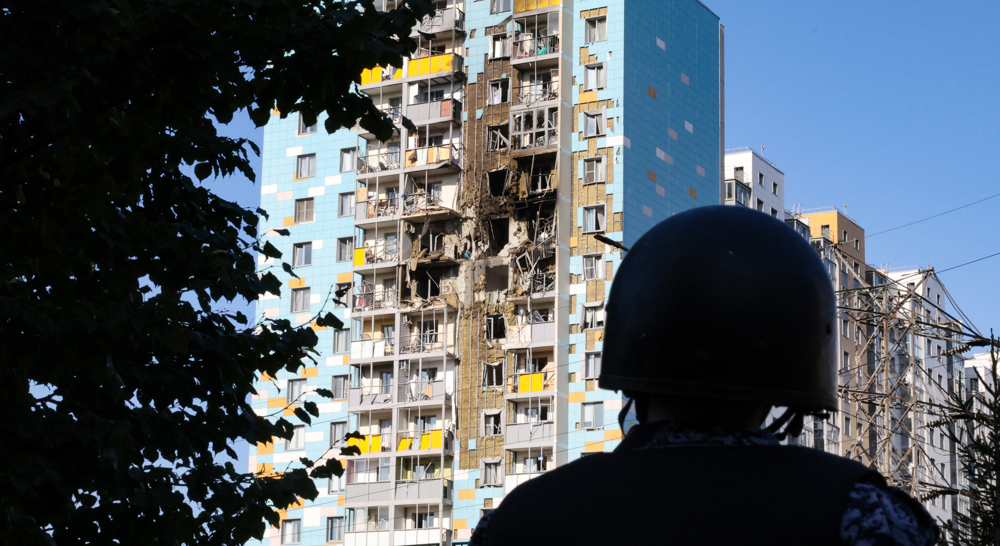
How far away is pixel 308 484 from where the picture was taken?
1045cm

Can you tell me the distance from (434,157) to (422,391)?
34.3 feet

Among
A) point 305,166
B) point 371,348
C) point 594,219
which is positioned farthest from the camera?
point 305,166

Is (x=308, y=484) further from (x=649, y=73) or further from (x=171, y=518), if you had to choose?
(x=649, y=73)

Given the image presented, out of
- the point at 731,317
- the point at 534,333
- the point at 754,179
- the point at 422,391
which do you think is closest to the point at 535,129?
the point at 534,333

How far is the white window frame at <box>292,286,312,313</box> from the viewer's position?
58.4 meters

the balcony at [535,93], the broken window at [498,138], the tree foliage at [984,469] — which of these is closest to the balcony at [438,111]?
the broken window at [498,138]

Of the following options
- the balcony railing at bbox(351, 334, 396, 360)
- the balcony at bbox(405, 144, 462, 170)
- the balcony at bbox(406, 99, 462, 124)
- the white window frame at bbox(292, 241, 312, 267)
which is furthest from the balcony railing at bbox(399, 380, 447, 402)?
the balcony at bbox(406, 99, 462, 124)

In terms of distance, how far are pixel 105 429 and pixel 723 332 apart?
718 centimetres

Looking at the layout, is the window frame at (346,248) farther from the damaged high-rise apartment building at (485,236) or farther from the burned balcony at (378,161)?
the burned balcony at (378,161)

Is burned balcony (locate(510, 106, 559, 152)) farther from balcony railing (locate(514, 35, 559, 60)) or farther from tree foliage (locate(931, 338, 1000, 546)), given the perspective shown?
tree foliage (locate(931, 338, 1000, 546))

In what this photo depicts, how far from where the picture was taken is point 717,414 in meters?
2.13

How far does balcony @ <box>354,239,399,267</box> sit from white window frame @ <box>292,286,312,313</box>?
9.48ft

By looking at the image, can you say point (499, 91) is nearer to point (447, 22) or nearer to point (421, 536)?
point (447, 22)

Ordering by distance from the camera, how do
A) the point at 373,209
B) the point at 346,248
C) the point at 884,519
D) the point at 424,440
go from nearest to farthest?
the point at 884,519, the point at 424,440, the point at 373,209, the point at 346,248
